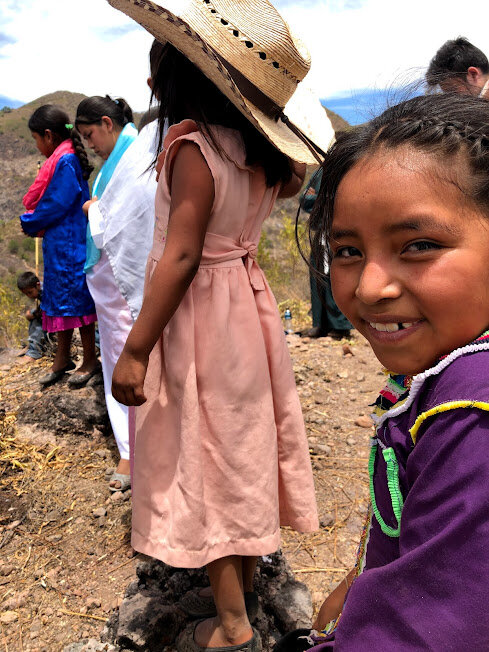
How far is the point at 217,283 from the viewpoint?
1.61 meters

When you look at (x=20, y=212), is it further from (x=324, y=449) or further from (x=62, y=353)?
(x=324, y=449)

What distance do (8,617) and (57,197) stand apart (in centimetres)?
232

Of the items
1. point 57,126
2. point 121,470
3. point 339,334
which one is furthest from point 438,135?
point 339,334

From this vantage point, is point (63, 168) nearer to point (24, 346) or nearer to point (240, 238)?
point (240, 238)

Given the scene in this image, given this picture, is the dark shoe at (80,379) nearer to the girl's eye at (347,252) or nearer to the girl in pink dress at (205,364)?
the girl in pink dress at (205,364)

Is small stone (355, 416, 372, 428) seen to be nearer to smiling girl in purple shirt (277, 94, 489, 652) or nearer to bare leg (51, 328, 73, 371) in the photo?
bare leg (51, 328, 73, 371)

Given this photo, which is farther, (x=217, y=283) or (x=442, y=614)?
(x=217, y=283)

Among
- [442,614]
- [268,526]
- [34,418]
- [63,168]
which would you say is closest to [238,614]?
[268,526]

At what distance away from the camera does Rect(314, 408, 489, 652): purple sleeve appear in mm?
570

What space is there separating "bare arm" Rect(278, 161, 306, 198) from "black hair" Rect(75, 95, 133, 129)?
5.21 feet

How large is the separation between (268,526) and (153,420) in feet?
1.52

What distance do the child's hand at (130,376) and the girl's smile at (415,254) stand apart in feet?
2.87

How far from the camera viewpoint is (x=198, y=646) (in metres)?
1.71

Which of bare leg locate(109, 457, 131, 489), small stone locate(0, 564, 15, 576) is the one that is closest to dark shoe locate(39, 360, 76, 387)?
bare leg locate(109, 457, 131, 489)
